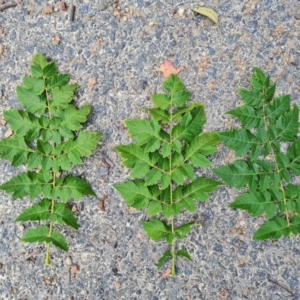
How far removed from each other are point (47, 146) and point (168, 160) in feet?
2.36

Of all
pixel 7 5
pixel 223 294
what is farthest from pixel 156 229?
pixel 7 5

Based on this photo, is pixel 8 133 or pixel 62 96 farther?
pixel 8 133

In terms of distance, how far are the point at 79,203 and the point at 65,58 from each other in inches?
35.6

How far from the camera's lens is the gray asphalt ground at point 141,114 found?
2.82 meters

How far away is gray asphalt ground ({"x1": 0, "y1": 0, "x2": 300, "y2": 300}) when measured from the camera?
2.82 metres

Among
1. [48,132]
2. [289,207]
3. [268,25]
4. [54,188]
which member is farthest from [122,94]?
[289,207]

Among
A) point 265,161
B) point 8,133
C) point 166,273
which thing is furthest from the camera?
point 8,133

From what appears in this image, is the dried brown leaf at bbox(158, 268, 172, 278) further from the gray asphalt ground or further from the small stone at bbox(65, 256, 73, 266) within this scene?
the small stone at bbox(65, 256, 73, 266)

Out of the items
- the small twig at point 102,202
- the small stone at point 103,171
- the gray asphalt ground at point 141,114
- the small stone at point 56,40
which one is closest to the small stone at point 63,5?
the gray asphalt ground at point 141,114

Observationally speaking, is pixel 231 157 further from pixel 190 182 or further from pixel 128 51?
pixel 128 51

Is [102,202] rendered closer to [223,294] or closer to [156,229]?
[156,229]

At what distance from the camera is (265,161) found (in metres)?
2.72

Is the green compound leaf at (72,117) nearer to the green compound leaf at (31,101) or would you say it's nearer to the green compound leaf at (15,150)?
the green compound leaf at (31,101)

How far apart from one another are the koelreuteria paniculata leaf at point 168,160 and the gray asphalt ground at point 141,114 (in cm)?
14
